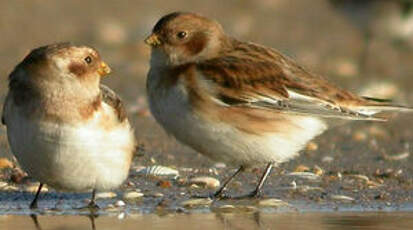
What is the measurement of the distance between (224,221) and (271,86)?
4.60ft

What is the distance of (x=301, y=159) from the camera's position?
10273 mm

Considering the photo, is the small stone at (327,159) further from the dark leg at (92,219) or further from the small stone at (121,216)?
the dark leg at (92,219)

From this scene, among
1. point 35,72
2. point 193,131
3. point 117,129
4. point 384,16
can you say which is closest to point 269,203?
point 193,131

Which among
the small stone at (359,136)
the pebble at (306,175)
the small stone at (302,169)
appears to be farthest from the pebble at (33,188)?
the small stone at (359,136)

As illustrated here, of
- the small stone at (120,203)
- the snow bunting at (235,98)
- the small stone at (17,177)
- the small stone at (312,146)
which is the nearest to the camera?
the small stone at (120,203)

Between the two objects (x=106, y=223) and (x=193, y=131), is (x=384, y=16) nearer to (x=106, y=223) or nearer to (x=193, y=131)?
(x=193, y=131)

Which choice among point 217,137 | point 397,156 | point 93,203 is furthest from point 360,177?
point 93,203

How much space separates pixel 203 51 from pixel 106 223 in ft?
6.01

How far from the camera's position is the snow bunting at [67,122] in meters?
7.66

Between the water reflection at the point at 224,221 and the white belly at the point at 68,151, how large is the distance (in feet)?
0.79

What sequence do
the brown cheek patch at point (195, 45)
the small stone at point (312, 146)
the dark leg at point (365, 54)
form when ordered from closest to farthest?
the brown cheek patch at point (195, 45) → the small stone at point (312, 146) → the dark leg at point (365, 54)

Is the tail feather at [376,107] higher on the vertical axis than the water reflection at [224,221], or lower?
higher

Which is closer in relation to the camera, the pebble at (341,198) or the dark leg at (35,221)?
the dark leg at (35,221)

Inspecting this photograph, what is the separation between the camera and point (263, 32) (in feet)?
57.7
